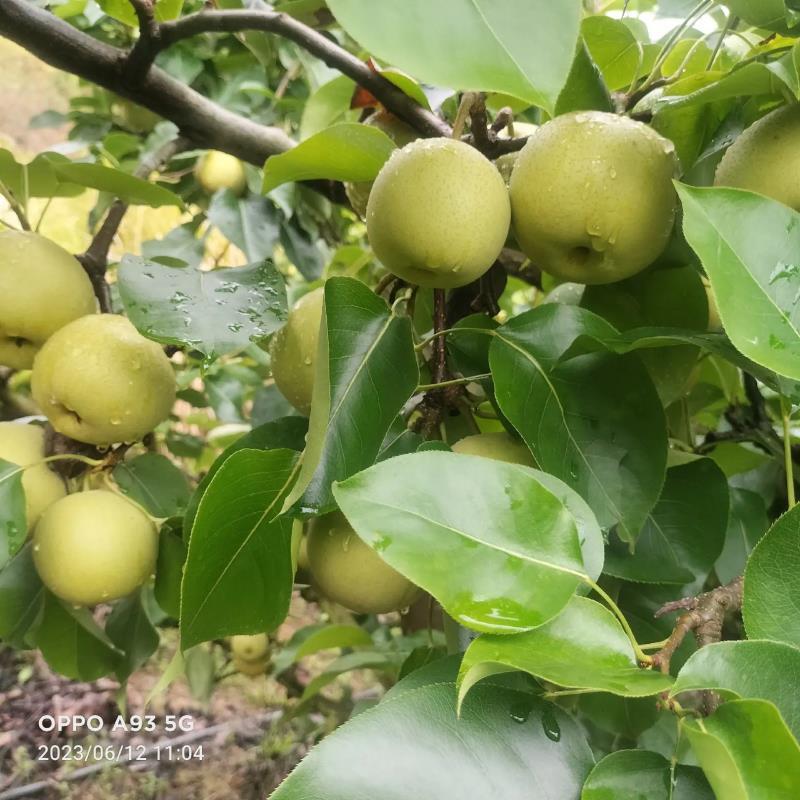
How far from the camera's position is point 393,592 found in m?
0.71

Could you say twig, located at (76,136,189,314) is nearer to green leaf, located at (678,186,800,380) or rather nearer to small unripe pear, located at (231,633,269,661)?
green leaf, located at (678,186,800,380)

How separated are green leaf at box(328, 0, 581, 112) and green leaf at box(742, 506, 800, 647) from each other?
0.28m

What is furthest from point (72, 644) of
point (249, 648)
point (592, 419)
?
point (249, 648)

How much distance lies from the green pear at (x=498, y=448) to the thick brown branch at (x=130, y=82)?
0.60 meters

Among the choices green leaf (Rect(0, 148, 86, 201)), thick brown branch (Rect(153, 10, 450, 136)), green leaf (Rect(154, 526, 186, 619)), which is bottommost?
green leaf (Rect(154, 526, 186, 619))

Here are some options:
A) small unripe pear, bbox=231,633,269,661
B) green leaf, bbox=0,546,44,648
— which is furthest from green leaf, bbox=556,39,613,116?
small unripe pear, bbox=231,633,269,661

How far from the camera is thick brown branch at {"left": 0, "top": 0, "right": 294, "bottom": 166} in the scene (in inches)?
32.6

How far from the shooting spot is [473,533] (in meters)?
0.42

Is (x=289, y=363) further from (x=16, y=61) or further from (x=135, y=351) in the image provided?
(x=16, y=61)

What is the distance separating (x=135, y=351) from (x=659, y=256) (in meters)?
0.52

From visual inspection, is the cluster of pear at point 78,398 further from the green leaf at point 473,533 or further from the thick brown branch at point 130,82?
the green leaf at point 473,533

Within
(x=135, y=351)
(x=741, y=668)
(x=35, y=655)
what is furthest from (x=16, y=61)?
(x=741, y=668)

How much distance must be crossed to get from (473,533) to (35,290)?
580 millimetres
